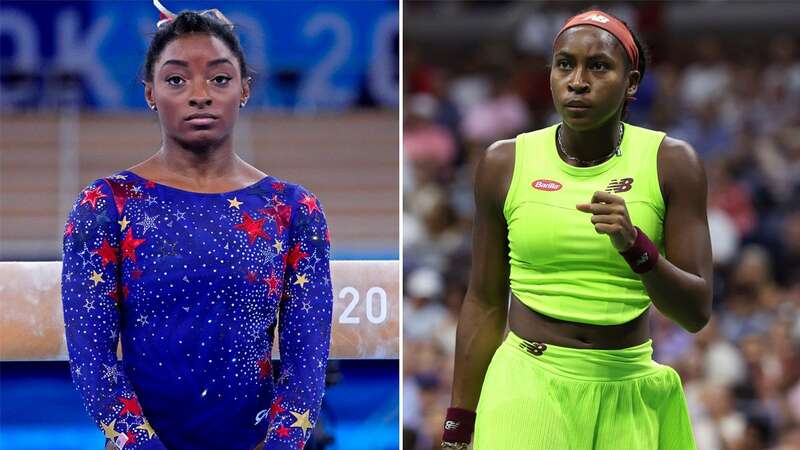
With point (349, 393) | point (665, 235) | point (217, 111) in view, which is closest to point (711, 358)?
point (349, 393)

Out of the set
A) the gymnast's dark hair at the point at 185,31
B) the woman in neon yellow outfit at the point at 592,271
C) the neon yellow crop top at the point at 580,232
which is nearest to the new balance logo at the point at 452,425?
the woman in neon yellow outfit at the point at 592,271

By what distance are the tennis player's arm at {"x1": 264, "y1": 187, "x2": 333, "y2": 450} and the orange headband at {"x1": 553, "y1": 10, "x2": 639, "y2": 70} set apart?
0.80 m

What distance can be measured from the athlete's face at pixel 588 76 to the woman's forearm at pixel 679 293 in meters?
0.41

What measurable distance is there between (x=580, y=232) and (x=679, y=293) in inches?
10.8

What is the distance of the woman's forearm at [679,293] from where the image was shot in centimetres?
275

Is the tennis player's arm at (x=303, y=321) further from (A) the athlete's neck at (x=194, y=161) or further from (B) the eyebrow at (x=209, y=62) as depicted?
(B) the eyebrow at (x=209, y=62)

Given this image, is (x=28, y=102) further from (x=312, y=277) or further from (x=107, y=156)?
(x=312, y=277)

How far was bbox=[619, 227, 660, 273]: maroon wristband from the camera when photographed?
8.84 ft

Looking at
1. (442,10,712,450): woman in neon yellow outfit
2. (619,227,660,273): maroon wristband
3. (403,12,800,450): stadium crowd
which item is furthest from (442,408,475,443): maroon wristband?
(403,12,800,450): stadium crowd

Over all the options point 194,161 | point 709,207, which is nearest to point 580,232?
point 194,161

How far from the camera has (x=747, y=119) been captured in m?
9.99

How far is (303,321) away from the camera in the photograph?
274cm

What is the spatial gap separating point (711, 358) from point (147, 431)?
5.70 meters

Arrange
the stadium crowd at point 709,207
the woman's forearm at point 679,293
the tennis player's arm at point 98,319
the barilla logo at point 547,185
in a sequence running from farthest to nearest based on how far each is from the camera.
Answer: the stadium crowd at point 709,207 → the barilla logo at point 547,185 → the woman's forearm at point 679,293 → the tennis player's arm at point 98,319
